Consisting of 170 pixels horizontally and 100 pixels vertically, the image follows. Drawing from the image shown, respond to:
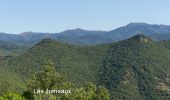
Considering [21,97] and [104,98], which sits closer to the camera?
[21,97]

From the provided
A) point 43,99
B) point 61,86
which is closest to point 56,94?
point 61,86

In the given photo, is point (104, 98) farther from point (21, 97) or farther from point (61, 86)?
point (21, 97)

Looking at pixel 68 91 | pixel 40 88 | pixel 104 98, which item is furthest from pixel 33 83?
pixel 104 98

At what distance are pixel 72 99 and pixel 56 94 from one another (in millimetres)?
7830

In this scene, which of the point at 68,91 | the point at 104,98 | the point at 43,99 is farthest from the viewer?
the point at 104,98

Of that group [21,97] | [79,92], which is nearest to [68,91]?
[79,92]

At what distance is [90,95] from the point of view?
110 m

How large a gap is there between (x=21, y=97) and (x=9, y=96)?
3020mm

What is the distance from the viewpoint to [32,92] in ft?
366

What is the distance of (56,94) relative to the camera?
358 feet

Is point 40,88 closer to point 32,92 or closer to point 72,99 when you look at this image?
point 32,92

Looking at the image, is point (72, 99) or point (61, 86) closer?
point (72, 99)

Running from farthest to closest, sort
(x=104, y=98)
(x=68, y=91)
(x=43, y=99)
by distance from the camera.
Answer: (x=104, y=98) → (x=68, y=91) → (x=43, y=99)

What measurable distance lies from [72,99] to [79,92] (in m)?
3.11
